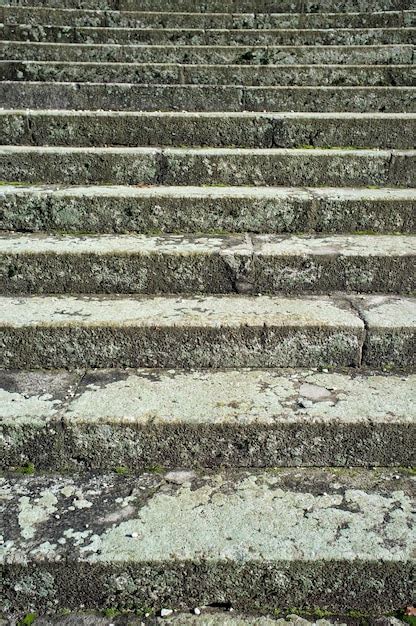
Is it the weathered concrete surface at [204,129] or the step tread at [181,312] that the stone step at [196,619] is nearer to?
the step tread at [181,312]

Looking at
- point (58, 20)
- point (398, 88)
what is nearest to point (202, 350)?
point (398, 88)

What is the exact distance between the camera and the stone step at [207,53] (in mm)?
4887

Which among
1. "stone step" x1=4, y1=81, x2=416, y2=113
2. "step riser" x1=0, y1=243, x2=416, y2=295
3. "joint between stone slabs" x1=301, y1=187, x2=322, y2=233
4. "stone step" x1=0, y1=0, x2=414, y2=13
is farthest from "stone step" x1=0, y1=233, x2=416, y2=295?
"stone step" x1=0, y1=0, x2=414, y2=13

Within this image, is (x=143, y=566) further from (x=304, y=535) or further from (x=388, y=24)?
(x=388, y=24)

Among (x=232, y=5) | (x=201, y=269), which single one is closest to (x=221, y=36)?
(x=232, y=5)

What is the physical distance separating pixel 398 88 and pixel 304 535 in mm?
3961

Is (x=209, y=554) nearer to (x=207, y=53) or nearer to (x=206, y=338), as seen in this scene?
(x=206, y=338)

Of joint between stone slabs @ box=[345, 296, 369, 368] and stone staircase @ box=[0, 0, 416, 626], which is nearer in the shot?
stone staircase @ box=[0, 0, 416, 626]

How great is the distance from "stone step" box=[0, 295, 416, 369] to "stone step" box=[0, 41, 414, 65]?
11.4 ft

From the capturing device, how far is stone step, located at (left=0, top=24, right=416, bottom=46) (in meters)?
5.20

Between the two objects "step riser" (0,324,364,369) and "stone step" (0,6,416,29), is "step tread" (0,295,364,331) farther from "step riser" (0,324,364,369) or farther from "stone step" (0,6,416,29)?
"stone step" (0,6,416,29)

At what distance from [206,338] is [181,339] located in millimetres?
111

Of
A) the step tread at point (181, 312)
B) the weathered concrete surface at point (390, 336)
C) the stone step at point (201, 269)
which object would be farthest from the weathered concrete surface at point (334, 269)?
the weathered concrete surface at point (390, 336)

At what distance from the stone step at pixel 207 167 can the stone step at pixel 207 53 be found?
1.99 metres
